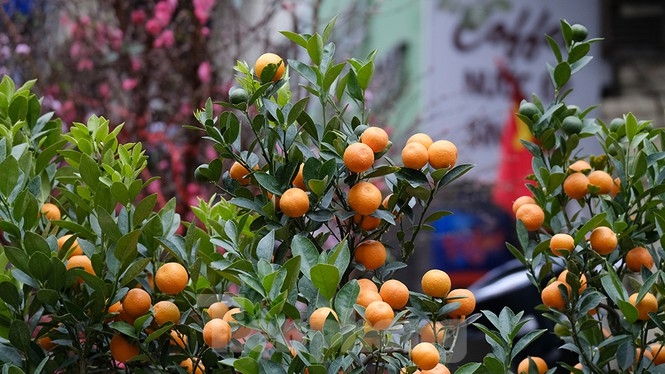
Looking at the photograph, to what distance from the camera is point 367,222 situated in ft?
5.12

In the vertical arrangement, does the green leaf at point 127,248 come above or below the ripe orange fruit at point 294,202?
Answer: below

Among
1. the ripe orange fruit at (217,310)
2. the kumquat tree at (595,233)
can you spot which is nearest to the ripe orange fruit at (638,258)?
the kumquat tree at (595,233)

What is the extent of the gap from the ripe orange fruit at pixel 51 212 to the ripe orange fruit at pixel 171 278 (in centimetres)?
36

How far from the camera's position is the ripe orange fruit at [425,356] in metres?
1.35

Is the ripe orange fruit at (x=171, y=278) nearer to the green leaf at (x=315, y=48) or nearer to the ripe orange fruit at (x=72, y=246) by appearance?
the ripe orange fruit at (x=72, y=246)

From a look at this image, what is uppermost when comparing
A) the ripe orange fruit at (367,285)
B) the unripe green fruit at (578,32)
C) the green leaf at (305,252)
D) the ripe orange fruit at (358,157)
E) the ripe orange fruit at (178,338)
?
the unripe green fruit at (578,32)

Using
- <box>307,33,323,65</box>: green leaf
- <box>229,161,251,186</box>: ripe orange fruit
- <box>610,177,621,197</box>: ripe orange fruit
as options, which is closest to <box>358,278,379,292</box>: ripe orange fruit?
<box>229,161,251,186</box>: ripe orange fruit

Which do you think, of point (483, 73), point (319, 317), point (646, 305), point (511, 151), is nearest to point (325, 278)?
point (319, 317)

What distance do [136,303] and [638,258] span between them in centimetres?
91

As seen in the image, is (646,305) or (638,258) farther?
(638,258)

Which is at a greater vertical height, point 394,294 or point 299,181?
point 299,181

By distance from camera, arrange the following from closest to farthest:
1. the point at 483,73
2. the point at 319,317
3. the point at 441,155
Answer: the point at 319,317 → the point at 441,155 → the point at 483,73

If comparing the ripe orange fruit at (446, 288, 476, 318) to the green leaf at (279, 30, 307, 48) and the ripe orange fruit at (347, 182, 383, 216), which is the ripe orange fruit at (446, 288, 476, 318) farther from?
the green leaf at (279, 30, 307, 48)

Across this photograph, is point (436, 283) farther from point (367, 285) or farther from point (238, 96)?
point (238, 96)
